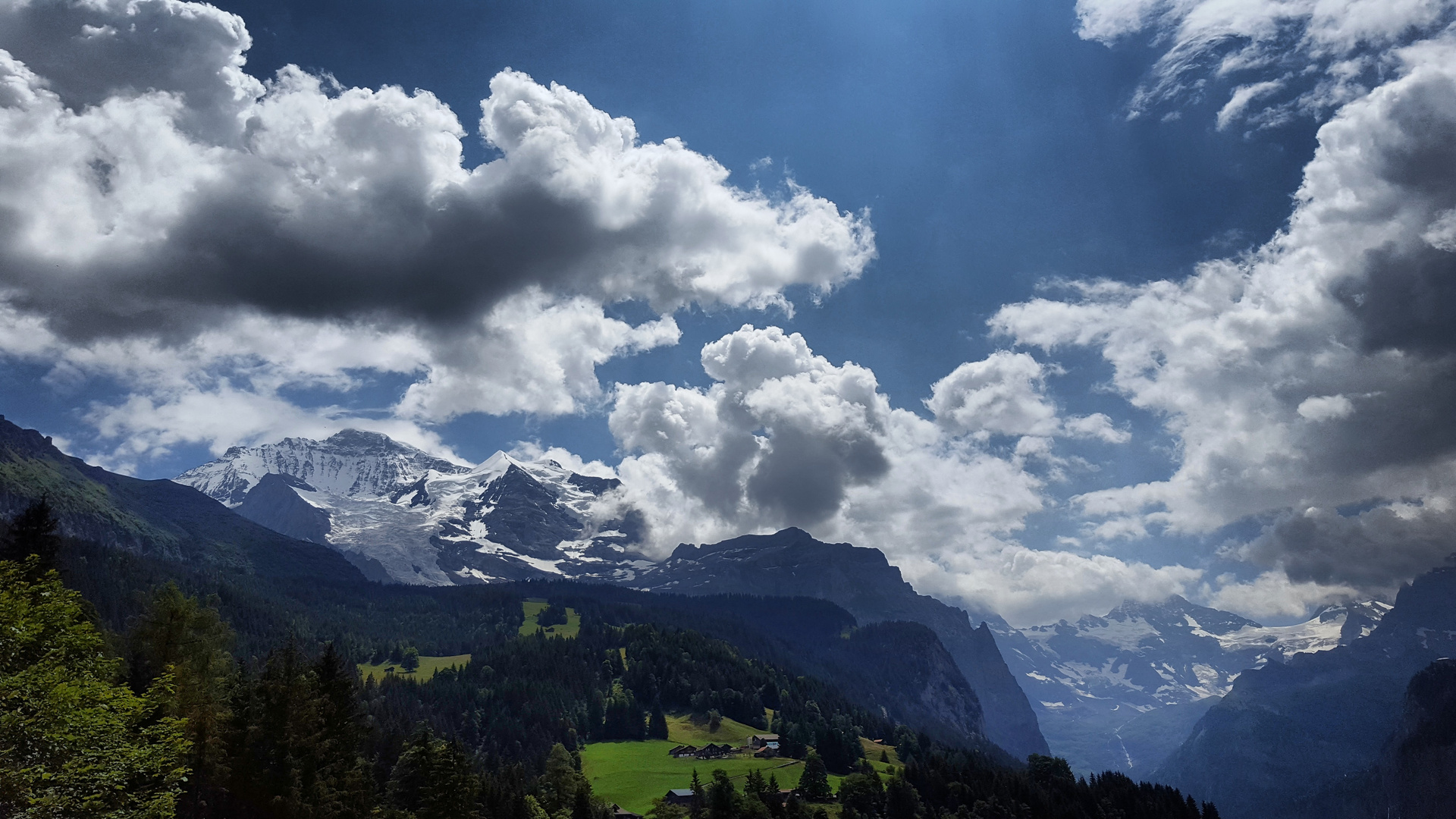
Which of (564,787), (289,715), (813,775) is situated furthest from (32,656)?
(813,775)

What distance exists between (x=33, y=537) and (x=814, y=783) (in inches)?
5602

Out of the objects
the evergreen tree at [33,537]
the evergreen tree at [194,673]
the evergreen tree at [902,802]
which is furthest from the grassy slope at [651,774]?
the evergreen tree at [33,537]

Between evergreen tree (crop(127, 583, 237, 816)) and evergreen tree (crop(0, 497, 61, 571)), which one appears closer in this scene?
evergreen tree (crop(127, 583, 237, 816))

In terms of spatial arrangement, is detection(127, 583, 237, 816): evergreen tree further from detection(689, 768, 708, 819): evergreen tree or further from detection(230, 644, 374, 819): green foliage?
detection(689, 768, 708, 819): evergreen tree

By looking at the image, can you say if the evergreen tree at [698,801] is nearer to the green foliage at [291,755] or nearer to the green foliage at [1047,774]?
the green foliage at [1047,774]

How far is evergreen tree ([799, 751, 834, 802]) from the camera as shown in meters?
168

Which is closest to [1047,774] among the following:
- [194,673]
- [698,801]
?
[698,801]

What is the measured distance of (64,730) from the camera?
113 feet

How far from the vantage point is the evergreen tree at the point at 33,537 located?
69.6 meters

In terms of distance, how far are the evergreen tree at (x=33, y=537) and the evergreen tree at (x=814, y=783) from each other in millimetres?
135022

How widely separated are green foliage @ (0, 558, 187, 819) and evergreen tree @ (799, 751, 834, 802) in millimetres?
146597

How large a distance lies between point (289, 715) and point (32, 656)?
2770 centimetres

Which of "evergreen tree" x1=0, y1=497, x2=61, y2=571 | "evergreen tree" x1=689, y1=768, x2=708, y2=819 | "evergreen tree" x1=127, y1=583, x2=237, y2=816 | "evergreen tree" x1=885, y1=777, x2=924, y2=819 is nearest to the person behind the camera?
"evergreen tree" x1=127, y1=583, x2=237, y2=816

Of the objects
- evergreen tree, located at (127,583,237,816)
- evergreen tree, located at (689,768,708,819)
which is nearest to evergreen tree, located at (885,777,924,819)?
evergreen tree, located at (689,768,708,819)
